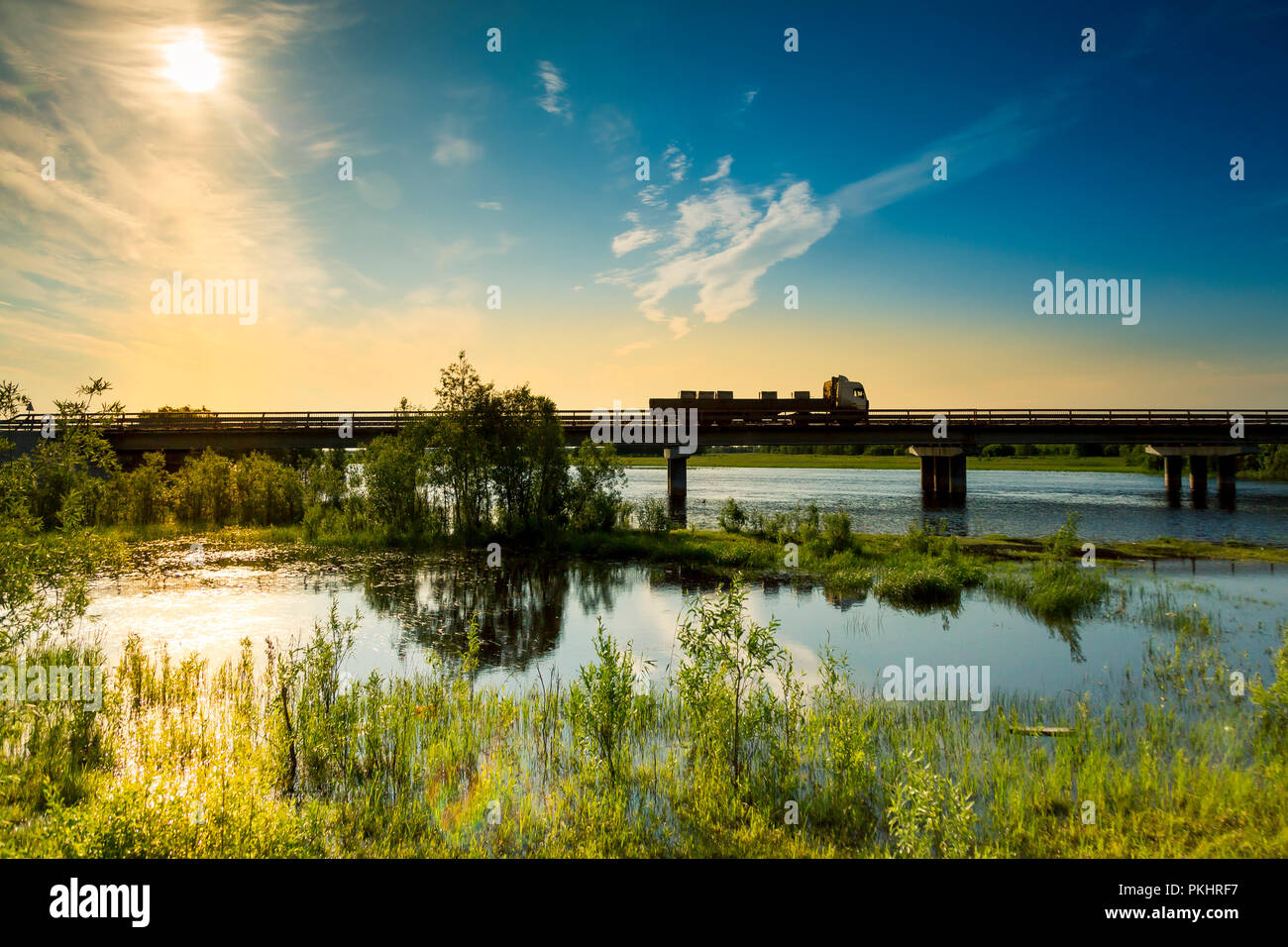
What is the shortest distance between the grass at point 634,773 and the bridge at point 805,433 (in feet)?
111

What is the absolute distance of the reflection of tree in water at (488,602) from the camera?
51.7 ft

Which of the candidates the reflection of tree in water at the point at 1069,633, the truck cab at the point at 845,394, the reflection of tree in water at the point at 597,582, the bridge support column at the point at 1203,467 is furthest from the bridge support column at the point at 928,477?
the reflection of tree in water at the point at 1069,633

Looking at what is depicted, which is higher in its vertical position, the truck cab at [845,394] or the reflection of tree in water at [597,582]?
the truck cab at [845,394]

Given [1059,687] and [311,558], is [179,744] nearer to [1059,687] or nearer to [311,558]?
[1059,687]

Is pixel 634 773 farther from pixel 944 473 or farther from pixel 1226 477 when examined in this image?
pixel 1226 477

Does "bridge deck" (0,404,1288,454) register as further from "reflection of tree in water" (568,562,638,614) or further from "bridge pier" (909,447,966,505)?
"reflection of tree in water" (568,562,638,614)

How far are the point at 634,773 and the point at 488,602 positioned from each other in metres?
12.5

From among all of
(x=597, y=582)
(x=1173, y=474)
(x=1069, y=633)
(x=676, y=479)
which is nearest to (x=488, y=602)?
(x=597, y=582)

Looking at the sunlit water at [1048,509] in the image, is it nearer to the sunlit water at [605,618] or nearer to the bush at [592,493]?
the bush at [592,493]

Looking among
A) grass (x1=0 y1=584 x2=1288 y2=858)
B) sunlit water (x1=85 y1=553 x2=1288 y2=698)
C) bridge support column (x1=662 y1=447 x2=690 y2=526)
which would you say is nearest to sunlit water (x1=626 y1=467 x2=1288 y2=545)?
bridge support column (x1=662 y1=447 x2=690 y2=526)

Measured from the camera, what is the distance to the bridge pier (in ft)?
178

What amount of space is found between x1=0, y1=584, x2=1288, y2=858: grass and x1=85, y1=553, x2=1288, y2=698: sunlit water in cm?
230

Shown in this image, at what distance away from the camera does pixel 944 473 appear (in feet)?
181
